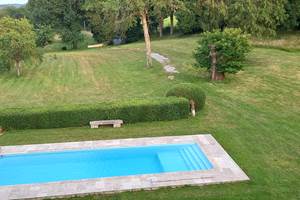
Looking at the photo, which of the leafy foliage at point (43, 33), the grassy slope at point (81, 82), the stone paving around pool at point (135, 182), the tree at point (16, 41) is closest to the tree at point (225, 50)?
the grassy slope at point (81, 82)

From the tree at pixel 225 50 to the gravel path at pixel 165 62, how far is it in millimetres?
4544

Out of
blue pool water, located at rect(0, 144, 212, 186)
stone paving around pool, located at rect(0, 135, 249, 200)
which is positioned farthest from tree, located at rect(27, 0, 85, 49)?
stone paving around pool, located at rect(0, 135, 249, 200)

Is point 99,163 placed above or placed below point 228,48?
below

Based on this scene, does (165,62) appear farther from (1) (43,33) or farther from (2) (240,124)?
(1) (43,33)

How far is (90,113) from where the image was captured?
54.0ft

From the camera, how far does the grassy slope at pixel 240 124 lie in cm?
1082

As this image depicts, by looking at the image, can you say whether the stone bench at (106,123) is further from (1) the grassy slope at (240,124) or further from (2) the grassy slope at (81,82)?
(2) the grassy slope at (81,82)

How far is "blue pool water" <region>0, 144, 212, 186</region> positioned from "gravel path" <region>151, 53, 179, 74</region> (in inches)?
526

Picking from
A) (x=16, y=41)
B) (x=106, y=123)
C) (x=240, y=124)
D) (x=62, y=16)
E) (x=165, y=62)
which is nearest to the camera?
(x=240, y=124)

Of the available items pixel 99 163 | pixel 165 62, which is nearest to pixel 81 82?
pixel 165 62

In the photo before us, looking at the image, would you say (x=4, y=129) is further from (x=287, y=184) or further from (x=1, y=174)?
(x=287, y=184)

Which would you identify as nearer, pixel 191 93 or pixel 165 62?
pixel 191 93

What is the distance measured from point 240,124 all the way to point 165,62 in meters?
15.4

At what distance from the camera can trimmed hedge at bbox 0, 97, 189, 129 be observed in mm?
16297
